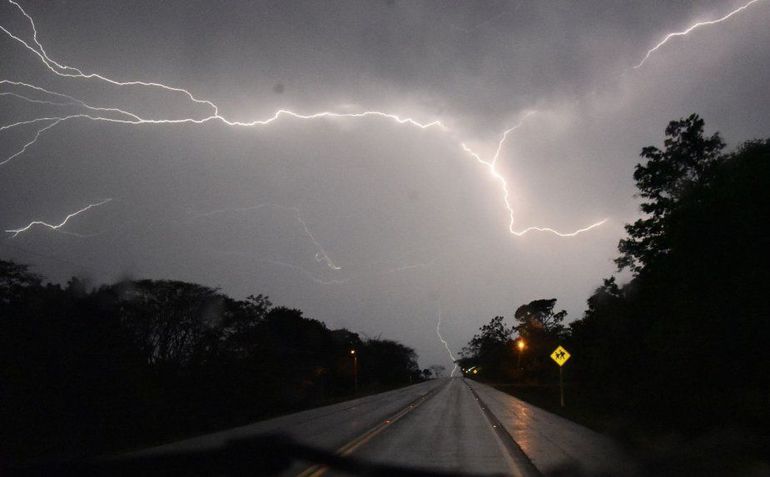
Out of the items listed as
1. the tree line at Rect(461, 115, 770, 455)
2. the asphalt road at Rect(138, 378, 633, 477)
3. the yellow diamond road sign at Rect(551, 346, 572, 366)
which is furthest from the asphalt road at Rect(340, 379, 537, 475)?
the yellow diamond road sign at Rect(551, 346, 572, 366)

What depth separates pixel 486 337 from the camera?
14962cm

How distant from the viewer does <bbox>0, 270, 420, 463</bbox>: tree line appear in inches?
743

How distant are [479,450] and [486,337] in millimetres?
138695

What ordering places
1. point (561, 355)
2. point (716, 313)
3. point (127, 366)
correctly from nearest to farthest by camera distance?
point (716, 313) < point (127, 366) < point (561, 355)

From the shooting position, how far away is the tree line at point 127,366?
61.9 feet

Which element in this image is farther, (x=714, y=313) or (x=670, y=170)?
(x=670, y=170)

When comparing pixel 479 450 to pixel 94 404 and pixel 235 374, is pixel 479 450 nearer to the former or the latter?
pixel 94 404

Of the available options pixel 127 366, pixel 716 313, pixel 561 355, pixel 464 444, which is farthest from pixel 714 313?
pixel 127 366

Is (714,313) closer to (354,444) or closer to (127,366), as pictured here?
(354,444)

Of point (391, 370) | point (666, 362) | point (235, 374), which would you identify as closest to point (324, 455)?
point (666, 362)

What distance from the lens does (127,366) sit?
22.8 meters

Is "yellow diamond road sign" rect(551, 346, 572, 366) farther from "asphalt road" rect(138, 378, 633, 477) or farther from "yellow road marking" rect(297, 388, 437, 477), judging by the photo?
"yellow road marking" rect(297, 388, 437, 477)

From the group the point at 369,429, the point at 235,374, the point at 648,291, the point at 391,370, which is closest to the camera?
the point at 369,429

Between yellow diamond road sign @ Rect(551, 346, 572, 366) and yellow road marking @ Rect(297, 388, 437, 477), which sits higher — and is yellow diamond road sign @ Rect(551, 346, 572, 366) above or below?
above
